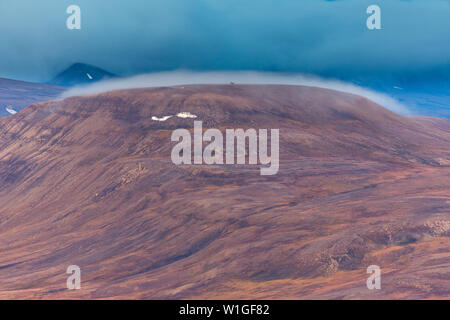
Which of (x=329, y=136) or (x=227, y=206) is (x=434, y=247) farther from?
(x=329, y=136)

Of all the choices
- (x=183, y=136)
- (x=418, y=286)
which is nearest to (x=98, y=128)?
(x=183, y=136)
